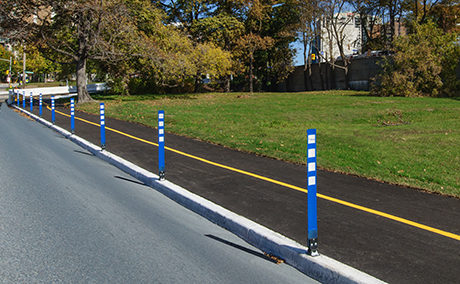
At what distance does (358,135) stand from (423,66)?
17.1m

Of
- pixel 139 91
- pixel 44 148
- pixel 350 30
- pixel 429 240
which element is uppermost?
pixel 350 30

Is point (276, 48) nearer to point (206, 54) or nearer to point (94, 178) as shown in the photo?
point (206, 54)

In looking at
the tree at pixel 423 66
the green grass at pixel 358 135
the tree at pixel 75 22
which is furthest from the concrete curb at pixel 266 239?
the tree at pixel 423 66

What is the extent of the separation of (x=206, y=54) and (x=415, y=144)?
2593cm

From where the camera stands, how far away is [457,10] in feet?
146

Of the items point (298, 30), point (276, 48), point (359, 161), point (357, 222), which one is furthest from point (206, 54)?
point (357, 222)

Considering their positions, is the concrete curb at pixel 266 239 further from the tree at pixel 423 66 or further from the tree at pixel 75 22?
the tree at pixel 423 66

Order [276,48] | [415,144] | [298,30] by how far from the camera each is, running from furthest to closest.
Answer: [276,48]
[298,30]
[415,144]

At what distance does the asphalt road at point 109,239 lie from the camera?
172 inches

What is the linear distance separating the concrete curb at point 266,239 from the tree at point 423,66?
2455 cm

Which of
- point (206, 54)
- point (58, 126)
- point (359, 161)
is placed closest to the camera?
point (359, 161)

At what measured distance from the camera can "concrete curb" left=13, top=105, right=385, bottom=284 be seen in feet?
14.0

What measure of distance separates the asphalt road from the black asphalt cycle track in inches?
28.2

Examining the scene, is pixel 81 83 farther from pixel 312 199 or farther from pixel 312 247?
pixel 312 247
